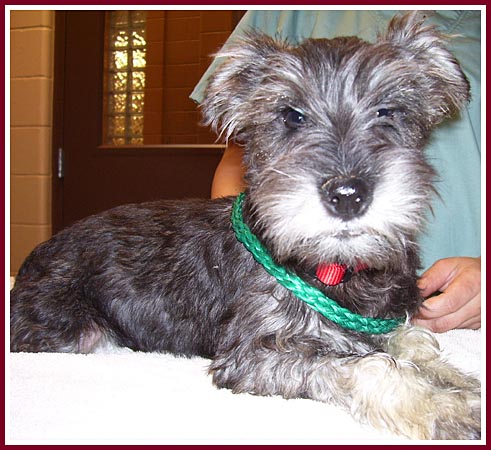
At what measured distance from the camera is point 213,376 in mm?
2223

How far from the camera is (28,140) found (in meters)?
6.62

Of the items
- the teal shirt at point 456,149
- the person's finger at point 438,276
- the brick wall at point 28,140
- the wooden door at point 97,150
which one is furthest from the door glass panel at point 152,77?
the person's finger at point 438,276

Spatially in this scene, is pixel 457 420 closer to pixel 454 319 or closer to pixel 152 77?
pixel 454 319

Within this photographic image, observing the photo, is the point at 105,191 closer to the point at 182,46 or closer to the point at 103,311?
the point at 182,46

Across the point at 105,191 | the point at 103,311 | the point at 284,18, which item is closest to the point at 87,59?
the point at 105,191

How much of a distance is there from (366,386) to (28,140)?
564 cm

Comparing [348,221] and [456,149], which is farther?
[456,149]

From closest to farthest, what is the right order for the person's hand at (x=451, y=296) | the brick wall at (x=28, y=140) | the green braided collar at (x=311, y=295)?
the green braided collar at (x=311, y=295) < the person's hand at (x=451, y=296) < the brick wall at (x=28, y=140)

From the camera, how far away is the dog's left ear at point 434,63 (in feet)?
8.14

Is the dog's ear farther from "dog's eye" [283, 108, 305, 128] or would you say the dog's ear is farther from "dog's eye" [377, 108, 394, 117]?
"dog's eye" [377, 108, 394, 117]

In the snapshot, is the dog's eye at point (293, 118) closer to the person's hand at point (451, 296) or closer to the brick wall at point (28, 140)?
the person's hand at point (451, 296)

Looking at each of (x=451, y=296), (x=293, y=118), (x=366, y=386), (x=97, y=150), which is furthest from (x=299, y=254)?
(x=97, y=150)

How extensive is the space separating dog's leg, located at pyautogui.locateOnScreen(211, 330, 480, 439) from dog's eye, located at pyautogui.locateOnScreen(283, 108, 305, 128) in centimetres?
84

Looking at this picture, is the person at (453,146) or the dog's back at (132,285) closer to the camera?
the dog's back at (132,285)
